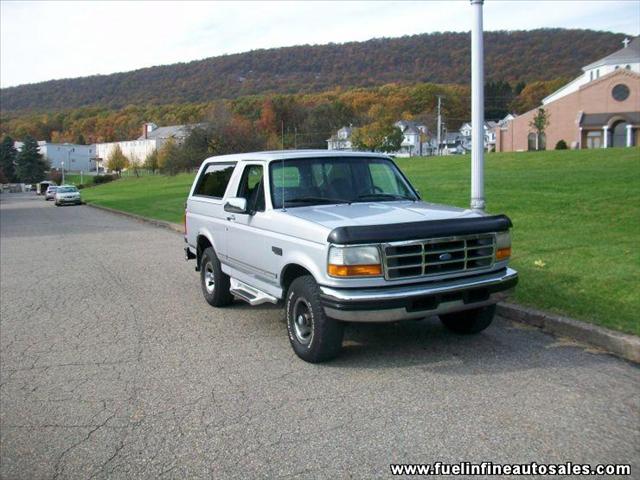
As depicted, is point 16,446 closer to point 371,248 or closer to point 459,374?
point 371,248

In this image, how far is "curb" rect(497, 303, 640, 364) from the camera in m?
5.52

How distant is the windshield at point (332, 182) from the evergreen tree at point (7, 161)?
13264cm

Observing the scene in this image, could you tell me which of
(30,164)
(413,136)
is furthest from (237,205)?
(30,164)

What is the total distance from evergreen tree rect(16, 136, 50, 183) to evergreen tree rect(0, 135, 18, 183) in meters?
3.65

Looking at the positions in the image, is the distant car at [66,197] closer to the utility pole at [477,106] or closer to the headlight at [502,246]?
the utility pole at [477,106]

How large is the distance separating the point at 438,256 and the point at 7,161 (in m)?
136

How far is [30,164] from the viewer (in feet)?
393

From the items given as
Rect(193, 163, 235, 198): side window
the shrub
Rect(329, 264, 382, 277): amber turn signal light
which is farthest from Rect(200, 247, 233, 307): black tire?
the shrub

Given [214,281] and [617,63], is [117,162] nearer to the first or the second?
[617,63]

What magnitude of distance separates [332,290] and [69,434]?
226 cm

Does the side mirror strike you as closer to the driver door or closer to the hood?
the driver door

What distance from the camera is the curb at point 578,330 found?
18.1ft

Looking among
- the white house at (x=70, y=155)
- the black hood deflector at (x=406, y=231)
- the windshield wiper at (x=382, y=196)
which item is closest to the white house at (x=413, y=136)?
the white house at (x=70, y=155)

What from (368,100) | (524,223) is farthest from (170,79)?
(524,223)
